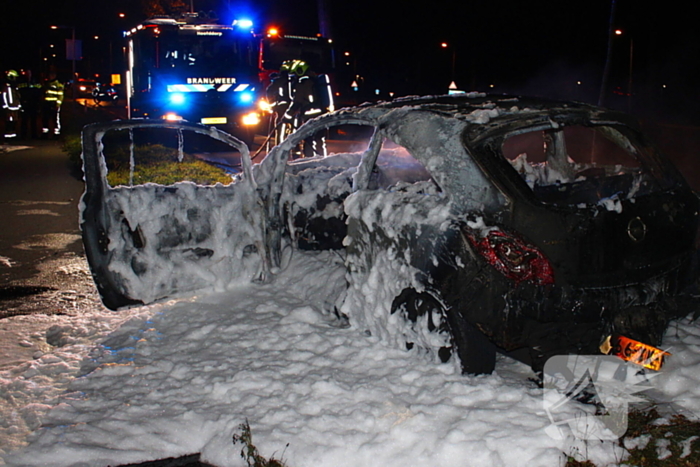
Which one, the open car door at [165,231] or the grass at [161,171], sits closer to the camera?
the open car door at [165,231]

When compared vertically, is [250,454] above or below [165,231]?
below

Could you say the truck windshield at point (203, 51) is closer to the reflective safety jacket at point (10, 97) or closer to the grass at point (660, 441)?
the reflective safety jacket at point (10, 97)

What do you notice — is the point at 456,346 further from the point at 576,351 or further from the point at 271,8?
the point at 271,8

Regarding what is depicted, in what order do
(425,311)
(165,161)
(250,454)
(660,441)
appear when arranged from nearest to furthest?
(660,441) → (250,454) → (425,311) → (165,161)

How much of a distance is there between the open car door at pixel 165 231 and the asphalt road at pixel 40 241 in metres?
0.97

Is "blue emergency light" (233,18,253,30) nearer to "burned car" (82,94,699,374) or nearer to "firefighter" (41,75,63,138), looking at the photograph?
"firefighter" (41,75,63,138)

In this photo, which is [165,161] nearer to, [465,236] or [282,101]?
[282,101]

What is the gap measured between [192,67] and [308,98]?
378 cm

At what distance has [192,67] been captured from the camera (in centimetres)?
1504

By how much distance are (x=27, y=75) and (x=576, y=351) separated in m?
25.7

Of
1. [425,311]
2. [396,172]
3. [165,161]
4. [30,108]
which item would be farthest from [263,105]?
[425,311]

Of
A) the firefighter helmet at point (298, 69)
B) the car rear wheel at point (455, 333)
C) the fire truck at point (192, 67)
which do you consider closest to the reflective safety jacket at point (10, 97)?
the fire truck at point (192, 67)

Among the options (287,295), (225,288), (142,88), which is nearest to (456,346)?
(287,295)

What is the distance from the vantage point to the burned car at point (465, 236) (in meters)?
3.31
